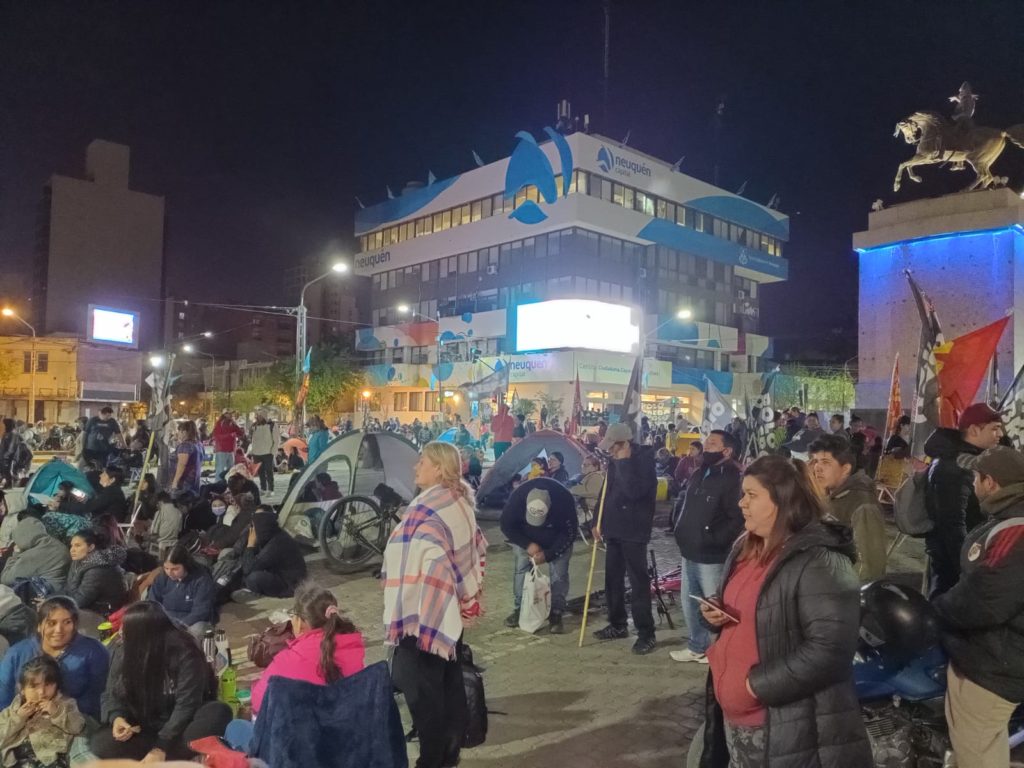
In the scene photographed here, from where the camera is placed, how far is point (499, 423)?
57.9ft

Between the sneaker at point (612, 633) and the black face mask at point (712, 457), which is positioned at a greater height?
the black face mask at point (712, 457)

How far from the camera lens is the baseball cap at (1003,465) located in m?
3.08

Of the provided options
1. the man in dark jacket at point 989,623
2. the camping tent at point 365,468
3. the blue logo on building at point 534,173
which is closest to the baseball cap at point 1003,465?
the man in dark jacket at point 989,623

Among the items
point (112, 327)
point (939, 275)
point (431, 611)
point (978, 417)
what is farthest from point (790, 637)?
point (112, 327)

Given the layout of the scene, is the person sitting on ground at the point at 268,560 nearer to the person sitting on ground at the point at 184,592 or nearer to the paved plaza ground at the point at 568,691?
the paved plaza ground at the point at 568,691

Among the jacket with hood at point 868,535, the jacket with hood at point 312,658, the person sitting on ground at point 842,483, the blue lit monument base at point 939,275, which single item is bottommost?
the jacket with hood at point 312,658

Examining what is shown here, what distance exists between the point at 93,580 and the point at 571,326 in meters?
42.0

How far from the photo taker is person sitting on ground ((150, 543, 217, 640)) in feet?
19.4

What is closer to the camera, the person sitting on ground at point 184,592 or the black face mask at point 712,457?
the black face mask at point 712,457

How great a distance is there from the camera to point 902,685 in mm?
3389

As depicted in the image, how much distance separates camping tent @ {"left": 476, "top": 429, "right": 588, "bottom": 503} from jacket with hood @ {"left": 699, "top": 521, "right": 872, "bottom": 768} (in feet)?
31.2

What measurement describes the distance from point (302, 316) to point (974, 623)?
22.2 meters

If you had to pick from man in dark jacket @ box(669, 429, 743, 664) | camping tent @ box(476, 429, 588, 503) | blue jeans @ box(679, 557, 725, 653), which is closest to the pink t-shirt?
man in dark jacket @ box(669, 429, 743, 664)

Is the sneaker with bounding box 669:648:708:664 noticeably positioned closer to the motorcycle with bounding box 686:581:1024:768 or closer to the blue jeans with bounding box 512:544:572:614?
the blue jeans with bounding box 512:544:572:614
